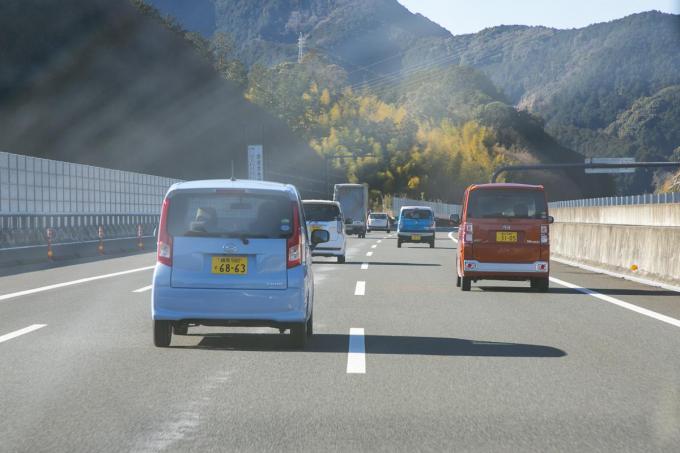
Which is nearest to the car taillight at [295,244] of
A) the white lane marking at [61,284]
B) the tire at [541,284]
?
the white lane marking at [61,284]

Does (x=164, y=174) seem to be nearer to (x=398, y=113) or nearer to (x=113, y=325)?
(x=113, y=325)

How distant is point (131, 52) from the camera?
75062mm

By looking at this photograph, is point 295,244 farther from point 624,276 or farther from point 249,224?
point 624,276

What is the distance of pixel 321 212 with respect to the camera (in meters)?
26.0

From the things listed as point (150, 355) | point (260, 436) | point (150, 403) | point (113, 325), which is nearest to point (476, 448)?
point (260, 436)

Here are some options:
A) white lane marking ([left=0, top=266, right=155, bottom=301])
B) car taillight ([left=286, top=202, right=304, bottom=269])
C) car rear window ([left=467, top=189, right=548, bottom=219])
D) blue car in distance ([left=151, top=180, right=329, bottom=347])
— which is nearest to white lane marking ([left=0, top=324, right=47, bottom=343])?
blue car in distance ([left=151, top=180, right=329, bottom=347])

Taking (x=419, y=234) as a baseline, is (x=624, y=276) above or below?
below

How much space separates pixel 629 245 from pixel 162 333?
13.7 m

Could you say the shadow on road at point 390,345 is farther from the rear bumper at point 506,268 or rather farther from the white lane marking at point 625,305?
the rear bumper at point 506,268

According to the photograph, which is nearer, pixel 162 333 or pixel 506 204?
pixel 162 333

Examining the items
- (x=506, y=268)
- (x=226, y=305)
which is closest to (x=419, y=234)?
(x=506, y=268)

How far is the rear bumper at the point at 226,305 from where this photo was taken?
922cm

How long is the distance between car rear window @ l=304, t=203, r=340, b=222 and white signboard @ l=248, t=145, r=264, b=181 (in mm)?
64352

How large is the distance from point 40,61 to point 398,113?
13316cm
